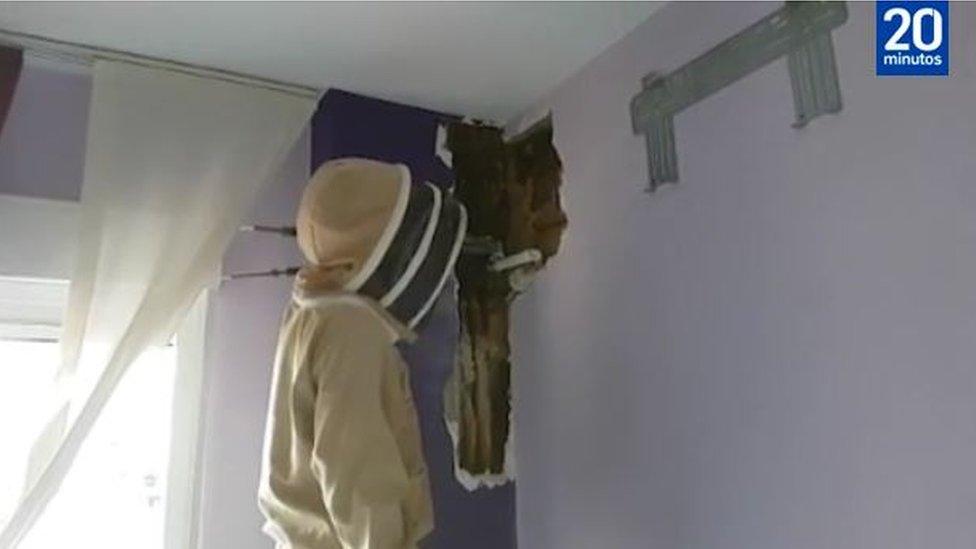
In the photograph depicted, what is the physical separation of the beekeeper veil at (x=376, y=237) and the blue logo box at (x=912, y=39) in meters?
0.73

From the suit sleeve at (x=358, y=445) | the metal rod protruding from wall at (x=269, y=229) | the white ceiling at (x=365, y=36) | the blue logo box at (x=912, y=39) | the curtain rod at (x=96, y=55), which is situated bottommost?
the suit sleeve at (x=358, y=445)

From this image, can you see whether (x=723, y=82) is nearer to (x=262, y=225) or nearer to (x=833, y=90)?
(x=833, y=90)

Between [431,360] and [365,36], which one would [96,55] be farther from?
[431,360]

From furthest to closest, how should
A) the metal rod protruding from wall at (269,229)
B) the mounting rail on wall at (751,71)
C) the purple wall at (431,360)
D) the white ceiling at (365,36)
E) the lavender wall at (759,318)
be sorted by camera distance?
the purple wall at (431,360) → the metal rod protruding from wall at (269,229) → the white ceiling at (365,36) → the mounting rail on wall at (751,71) → the lavender wall at (759,318)

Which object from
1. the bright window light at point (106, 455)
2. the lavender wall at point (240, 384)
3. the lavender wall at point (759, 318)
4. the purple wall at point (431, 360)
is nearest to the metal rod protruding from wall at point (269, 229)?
the lavender wall at point (240, 384)

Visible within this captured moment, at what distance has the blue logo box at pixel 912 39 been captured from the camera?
1139mm

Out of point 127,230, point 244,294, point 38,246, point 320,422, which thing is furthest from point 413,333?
point 38,246

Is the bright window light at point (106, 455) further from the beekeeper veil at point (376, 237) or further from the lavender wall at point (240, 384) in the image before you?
the beekeeper veil at point (376, 237)

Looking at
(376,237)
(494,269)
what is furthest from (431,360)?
(376,237)

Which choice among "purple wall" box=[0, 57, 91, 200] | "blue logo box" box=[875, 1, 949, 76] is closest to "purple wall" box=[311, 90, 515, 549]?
"purple wall" box=[0, 57, 91, 200]

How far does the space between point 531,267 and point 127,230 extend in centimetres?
81

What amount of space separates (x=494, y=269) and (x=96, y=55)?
0.90 metres

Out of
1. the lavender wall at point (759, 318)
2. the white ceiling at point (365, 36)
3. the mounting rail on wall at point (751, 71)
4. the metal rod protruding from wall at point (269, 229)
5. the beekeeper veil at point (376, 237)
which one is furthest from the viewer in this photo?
the metal rod protruding from wall at point (269, 229)

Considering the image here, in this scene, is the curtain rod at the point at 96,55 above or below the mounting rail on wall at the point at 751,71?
above
